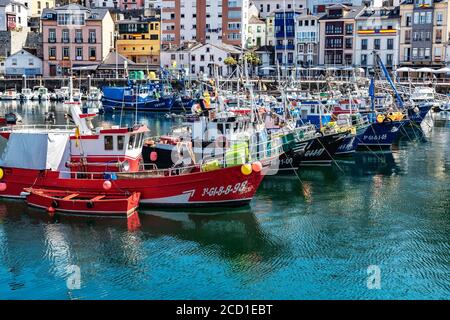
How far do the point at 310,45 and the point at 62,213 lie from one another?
215 ft

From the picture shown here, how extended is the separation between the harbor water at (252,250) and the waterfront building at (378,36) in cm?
5362

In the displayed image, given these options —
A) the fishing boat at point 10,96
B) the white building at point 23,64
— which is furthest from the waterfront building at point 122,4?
the fishing boat at point 10,96

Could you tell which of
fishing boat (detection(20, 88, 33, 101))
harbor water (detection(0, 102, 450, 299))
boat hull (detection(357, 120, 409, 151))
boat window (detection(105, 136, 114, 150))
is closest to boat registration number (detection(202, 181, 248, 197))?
harbor water (detection(0, 102, 450, 299))

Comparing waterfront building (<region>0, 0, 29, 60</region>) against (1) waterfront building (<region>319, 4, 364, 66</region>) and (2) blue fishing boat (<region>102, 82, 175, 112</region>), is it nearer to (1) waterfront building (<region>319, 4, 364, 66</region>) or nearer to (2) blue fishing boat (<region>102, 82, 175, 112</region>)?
(2) blue fishing boat (<region>102, 82, 175, 112</region>)

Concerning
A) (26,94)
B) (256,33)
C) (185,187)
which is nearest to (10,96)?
(26,94)

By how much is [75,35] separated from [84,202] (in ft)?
221

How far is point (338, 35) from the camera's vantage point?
82.8 meters

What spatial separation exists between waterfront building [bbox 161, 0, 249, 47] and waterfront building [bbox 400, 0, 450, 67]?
22148 mm

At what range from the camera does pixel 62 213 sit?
2350cm

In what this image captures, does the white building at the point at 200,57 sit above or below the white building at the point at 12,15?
below

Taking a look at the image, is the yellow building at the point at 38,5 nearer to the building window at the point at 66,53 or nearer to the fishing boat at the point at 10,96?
the building window at the point at 66,53

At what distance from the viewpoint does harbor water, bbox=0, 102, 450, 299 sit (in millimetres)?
17141

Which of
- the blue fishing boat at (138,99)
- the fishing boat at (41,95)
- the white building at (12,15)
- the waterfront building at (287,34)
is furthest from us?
the white building at (12,15)

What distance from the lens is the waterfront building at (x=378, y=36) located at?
7931 cm
